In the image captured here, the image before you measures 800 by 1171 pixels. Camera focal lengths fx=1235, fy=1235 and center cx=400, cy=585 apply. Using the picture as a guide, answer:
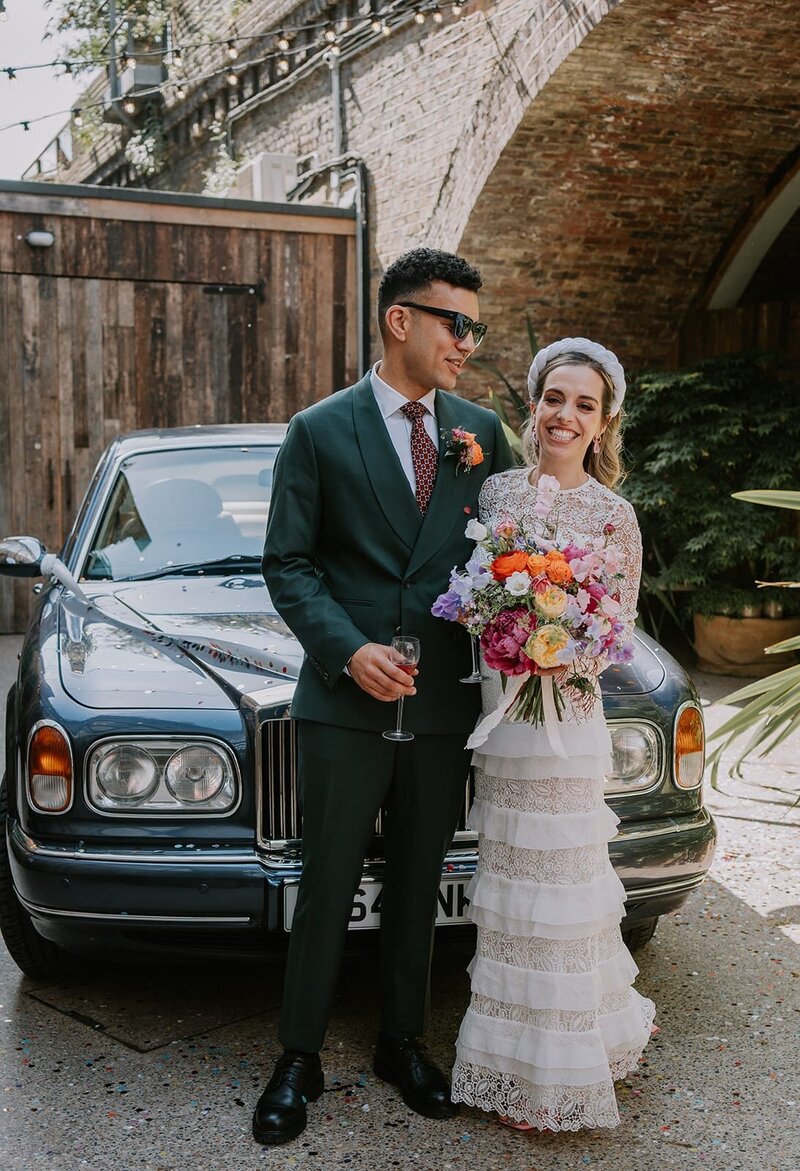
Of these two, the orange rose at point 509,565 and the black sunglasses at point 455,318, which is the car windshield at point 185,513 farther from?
the orange rose at point 509,565

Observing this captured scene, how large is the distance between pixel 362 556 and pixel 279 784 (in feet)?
2.13

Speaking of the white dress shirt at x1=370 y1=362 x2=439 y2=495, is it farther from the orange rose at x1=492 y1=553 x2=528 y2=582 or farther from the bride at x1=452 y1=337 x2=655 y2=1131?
the orange rose at x1=492 y1=553 x2=528 y2=582

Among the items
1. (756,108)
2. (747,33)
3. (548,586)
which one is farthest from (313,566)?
(756,108)

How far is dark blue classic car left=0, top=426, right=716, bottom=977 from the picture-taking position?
3.05m

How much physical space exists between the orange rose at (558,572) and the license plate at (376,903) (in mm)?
899

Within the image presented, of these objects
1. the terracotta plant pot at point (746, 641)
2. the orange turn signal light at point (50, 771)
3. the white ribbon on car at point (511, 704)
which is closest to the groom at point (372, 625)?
the white ribbon on car at point (511, 704)

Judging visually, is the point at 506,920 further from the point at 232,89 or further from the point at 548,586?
the point at 232,89

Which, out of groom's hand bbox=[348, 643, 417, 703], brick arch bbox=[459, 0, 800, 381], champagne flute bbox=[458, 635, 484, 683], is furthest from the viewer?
brick arch bbox=[459, 0, 800, 381]

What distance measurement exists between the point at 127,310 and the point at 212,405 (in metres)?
1.11

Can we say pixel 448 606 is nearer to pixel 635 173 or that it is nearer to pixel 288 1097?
pixel 288 1097

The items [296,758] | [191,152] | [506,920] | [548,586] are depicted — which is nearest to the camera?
[548,586]

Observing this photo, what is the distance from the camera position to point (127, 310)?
11.0 meters

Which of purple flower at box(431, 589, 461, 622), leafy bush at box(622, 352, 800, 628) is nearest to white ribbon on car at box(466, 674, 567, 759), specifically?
purple flower at box(431, 589, 461, 622)

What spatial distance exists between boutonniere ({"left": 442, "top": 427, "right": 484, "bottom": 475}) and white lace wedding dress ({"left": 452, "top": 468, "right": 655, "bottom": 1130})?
14cm
